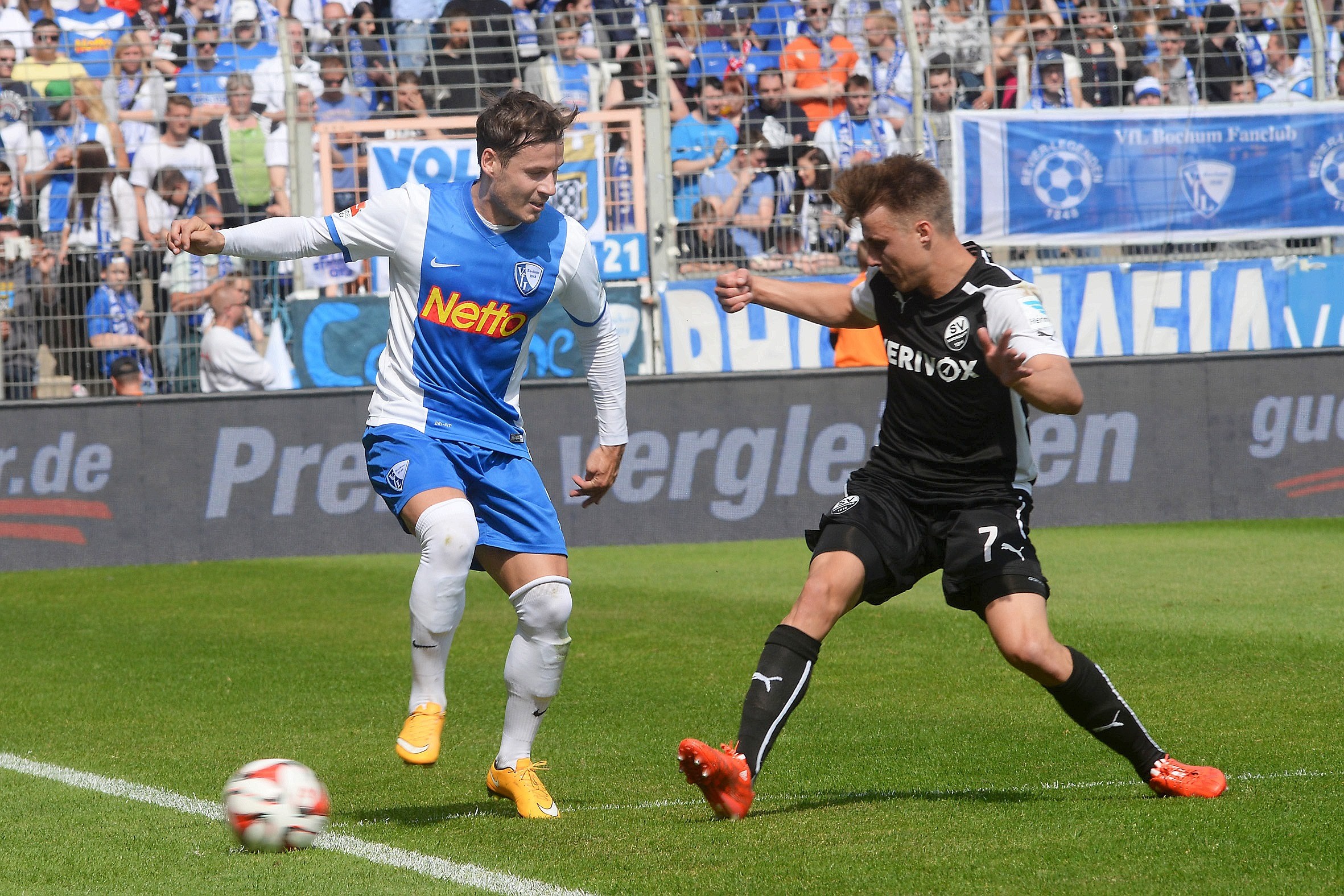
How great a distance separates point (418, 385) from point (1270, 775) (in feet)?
9.66

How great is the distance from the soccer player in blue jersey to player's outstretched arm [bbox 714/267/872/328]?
49cm

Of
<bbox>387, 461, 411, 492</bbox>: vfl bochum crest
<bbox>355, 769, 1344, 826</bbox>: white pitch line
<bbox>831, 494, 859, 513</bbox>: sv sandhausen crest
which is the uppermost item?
<bbox>387, 461, 411, 492</bbox>: vfl bochum crest

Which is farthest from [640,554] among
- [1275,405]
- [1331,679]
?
[1331,679]

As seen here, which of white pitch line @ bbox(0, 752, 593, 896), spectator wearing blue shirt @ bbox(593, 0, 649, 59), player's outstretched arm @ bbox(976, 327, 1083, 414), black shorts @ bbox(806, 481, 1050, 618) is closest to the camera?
white pitch line @ bbox(0, 752, 593, 896)

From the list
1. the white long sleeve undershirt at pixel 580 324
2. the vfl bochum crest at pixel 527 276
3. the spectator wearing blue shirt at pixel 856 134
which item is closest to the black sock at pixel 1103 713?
the white long sleeve undershirt at pixel 580 324

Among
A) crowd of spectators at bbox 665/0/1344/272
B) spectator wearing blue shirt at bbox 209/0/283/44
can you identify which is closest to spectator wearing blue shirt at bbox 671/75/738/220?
crowd of spectators at bbox 665/0/1344/272

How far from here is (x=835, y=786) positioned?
5387 mm

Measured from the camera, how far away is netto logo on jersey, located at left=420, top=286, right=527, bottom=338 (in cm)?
512

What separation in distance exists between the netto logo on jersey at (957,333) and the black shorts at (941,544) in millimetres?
468

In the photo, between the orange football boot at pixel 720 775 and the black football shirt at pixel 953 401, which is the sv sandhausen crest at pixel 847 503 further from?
the orange football boot at pixel 720 775

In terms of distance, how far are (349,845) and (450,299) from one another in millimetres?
1657

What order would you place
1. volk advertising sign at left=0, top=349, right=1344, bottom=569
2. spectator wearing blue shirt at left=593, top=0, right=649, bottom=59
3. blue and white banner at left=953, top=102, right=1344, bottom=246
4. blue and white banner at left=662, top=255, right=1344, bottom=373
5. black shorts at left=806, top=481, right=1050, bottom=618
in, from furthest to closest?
spectator wearing blue shirt at left=593, top=0, right=649, bottom=59
blue and white banner at left=953, top=102, right=1344, bottom=246
blue and white banner at left=662, top=255, right=1344, bottom=373
volk advertising sign at left=0, top=349, right=1344, bottom=569
black shorts at left=806, top=481, right=1050, bottom=618

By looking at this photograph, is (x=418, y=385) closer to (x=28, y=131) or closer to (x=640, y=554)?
(x=640, y=554)

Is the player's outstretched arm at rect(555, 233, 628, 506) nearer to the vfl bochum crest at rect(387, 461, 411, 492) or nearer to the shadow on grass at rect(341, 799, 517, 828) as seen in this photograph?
the vfl bochum crest at rect(387, 461, 411, 492)
